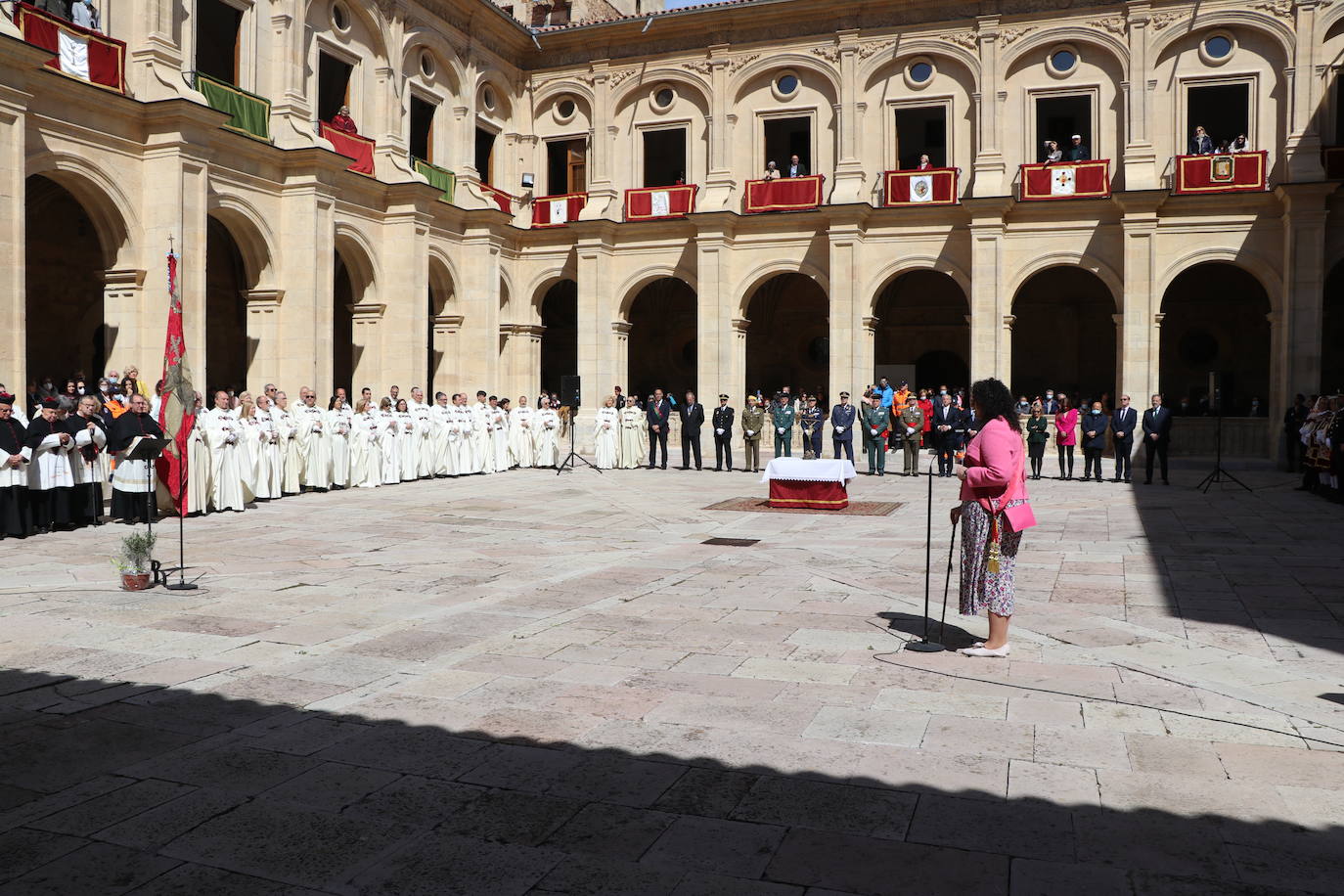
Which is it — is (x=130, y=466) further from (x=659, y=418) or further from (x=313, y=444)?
(x=659, y=418)

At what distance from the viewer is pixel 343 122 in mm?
24109

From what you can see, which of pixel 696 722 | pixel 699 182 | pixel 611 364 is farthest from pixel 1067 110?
pixel 696 722

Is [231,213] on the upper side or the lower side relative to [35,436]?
upper

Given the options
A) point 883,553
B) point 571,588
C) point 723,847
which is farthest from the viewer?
point 883,553

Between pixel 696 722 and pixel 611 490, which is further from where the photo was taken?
pixel 611 490

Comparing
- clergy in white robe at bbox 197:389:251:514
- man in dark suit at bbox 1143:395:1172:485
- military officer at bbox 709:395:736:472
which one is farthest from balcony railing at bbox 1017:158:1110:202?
clergy in white robe at bbox 197:389:251:514

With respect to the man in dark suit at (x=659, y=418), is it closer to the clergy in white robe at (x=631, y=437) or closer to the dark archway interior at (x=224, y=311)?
the clergy in white robe at (x=631, y=437)

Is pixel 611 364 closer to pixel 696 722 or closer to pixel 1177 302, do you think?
pixel 1177 302

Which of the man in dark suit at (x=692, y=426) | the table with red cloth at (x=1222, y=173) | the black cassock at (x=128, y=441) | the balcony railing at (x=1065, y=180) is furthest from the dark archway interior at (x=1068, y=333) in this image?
the black cassock at (x=128, y=441)

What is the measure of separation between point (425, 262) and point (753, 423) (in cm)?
939

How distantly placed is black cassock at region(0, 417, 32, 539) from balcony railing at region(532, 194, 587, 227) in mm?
20346

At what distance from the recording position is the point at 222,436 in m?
14.9

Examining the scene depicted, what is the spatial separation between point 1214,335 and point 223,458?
93.3ft

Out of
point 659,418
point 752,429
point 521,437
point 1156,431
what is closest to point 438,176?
point 521,437
